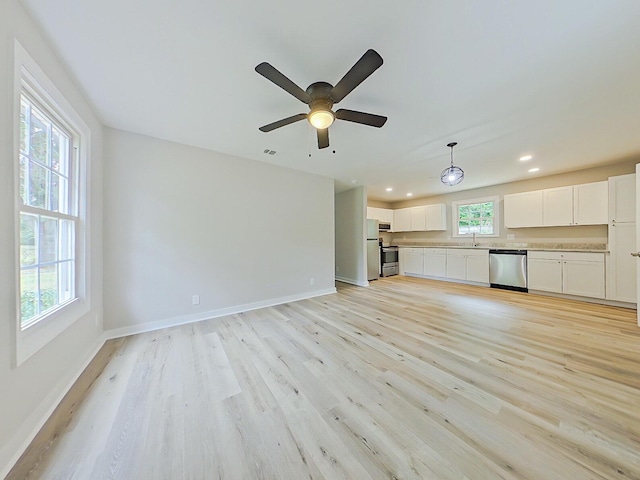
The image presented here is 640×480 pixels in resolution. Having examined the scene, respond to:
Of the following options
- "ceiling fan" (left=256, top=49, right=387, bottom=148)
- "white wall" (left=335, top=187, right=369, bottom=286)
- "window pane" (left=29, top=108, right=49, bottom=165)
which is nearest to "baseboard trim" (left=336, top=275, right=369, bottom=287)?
"white wall" (left=335, top=187, right=369, bottom=286)

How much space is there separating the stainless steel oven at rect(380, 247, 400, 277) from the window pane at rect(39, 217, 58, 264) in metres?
6.30

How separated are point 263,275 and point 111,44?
3062mm

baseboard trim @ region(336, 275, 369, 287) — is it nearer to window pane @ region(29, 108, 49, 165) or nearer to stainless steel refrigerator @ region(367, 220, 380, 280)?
stainless steel refrigerator @ region(367, 220, 380, 280)

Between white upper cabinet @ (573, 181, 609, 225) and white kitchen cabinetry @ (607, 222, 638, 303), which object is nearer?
white kitchen cabinetry @ (607, 222, 638, 303)

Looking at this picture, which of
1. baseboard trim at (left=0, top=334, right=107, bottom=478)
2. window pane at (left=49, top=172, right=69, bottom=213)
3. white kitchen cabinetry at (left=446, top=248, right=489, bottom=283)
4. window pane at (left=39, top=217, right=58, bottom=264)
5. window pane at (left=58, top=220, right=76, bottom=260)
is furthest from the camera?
white kitchen cabinetry at (left=446, top=248, right=489, bottom=283)

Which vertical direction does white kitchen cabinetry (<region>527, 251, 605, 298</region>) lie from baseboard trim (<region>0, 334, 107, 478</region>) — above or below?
above

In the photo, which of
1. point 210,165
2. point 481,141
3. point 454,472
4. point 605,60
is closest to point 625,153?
point 481,141

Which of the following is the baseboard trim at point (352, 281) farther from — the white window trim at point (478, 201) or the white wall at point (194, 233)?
the white window trim at point (478, 201)

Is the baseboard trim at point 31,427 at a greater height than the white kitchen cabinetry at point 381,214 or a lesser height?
lesser

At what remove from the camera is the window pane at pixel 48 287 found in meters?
1.67

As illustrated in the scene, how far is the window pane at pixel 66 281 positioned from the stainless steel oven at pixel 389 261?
244 inches

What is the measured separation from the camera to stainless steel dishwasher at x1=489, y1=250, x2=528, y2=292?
4746 mm

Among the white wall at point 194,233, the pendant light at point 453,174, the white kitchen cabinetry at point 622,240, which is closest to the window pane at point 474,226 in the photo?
the white kitchen cabinetry at point 622,240

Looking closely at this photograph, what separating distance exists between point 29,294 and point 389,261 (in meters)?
6.76
